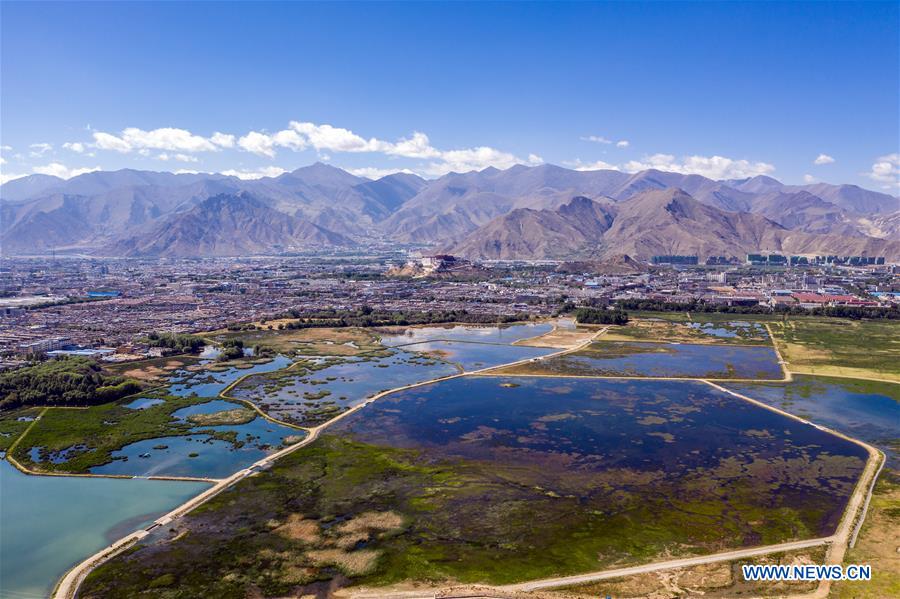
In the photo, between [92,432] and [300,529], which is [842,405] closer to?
[300,529]

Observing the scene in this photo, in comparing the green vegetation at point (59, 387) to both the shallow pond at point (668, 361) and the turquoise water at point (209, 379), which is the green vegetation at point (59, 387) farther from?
the shallow pond at point (668, 361)

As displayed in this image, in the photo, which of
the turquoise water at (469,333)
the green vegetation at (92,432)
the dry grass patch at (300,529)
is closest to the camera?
the dry grass patch at (300,529)

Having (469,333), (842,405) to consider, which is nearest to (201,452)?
(842,405)

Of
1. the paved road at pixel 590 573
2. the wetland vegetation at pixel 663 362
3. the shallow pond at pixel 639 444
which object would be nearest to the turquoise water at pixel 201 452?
the paved road at pixel 590 573

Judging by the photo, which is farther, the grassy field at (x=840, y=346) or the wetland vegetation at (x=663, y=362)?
the grassy field at (x=840, y=346)

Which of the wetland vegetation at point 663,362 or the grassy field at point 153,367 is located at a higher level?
the wetland vegetation at point 663,362

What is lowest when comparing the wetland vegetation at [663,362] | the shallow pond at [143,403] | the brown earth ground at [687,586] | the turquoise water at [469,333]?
the turquoise water at [469,333]
